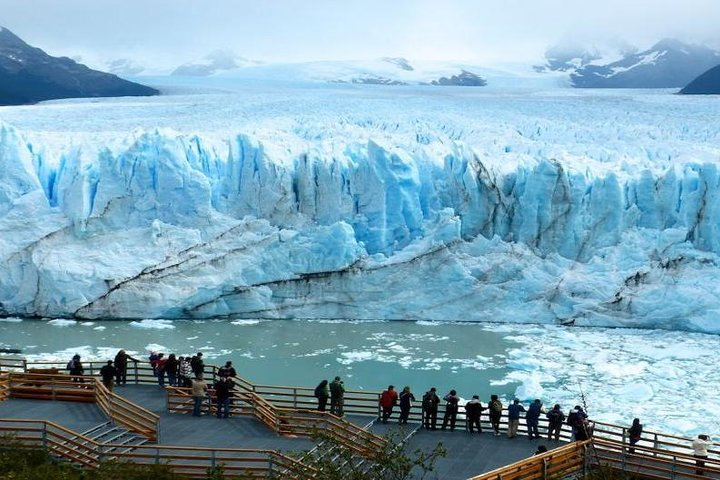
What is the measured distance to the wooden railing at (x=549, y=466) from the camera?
6953 mm

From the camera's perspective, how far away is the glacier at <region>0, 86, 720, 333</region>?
17.3m

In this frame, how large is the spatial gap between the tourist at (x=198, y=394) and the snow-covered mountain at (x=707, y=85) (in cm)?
2475

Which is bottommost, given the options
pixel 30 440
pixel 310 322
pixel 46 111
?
pixel 310 322

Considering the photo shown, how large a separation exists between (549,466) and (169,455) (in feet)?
11.2

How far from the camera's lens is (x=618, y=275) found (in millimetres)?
17422

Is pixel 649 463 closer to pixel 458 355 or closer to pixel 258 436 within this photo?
pixel 258 436

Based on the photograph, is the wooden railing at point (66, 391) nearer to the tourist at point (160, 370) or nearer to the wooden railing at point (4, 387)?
the wooden railing at point (4, 387)

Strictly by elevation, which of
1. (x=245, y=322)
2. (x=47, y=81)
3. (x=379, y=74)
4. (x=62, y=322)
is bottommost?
(x=245, y=322)

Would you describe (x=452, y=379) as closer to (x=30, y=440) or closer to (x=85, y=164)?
(x=30, y=440)

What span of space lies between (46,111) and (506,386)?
16.5 m

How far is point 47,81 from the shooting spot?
3359 cm

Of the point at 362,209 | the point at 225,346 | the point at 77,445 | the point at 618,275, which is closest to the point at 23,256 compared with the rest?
the point at 225,346

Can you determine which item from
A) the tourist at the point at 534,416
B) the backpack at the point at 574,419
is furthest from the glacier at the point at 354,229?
the backpack at the point at 574,419

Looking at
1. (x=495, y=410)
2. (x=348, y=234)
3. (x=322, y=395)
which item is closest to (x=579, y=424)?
(x=495, y=410)
